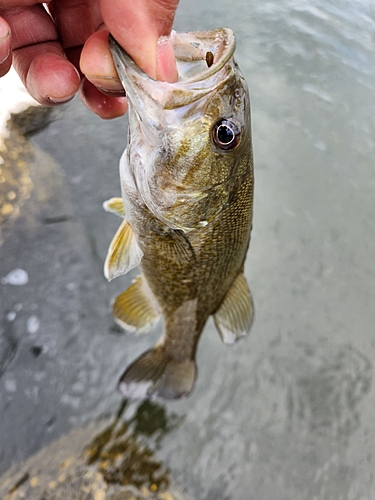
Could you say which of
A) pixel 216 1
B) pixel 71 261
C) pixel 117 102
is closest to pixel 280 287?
pixel 71 261

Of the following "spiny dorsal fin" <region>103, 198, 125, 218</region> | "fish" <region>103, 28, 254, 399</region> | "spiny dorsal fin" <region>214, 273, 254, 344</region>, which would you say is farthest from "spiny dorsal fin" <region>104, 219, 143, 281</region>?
"spiny dorsal fin" <region>214, 273, 254, 344</region>

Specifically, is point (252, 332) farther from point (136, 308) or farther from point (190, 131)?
point (190, 131)

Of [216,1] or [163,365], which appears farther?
[216,1]

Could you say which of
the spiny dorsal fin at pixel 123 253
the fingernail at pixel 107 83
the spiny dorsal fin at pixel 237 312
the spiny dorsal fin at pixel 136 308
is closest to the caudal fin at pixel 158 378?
the spiny dorsal fin at pixel 136 308

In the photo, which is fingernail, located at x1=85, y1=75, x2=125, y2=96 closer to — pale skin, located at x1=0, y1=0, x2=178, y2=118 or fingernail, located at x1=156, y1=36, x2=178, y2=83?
pale skin, located at x1=0, y1=0, x2=178, y2=118

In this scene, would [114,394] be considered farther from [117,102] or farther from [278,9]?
[278,9]
